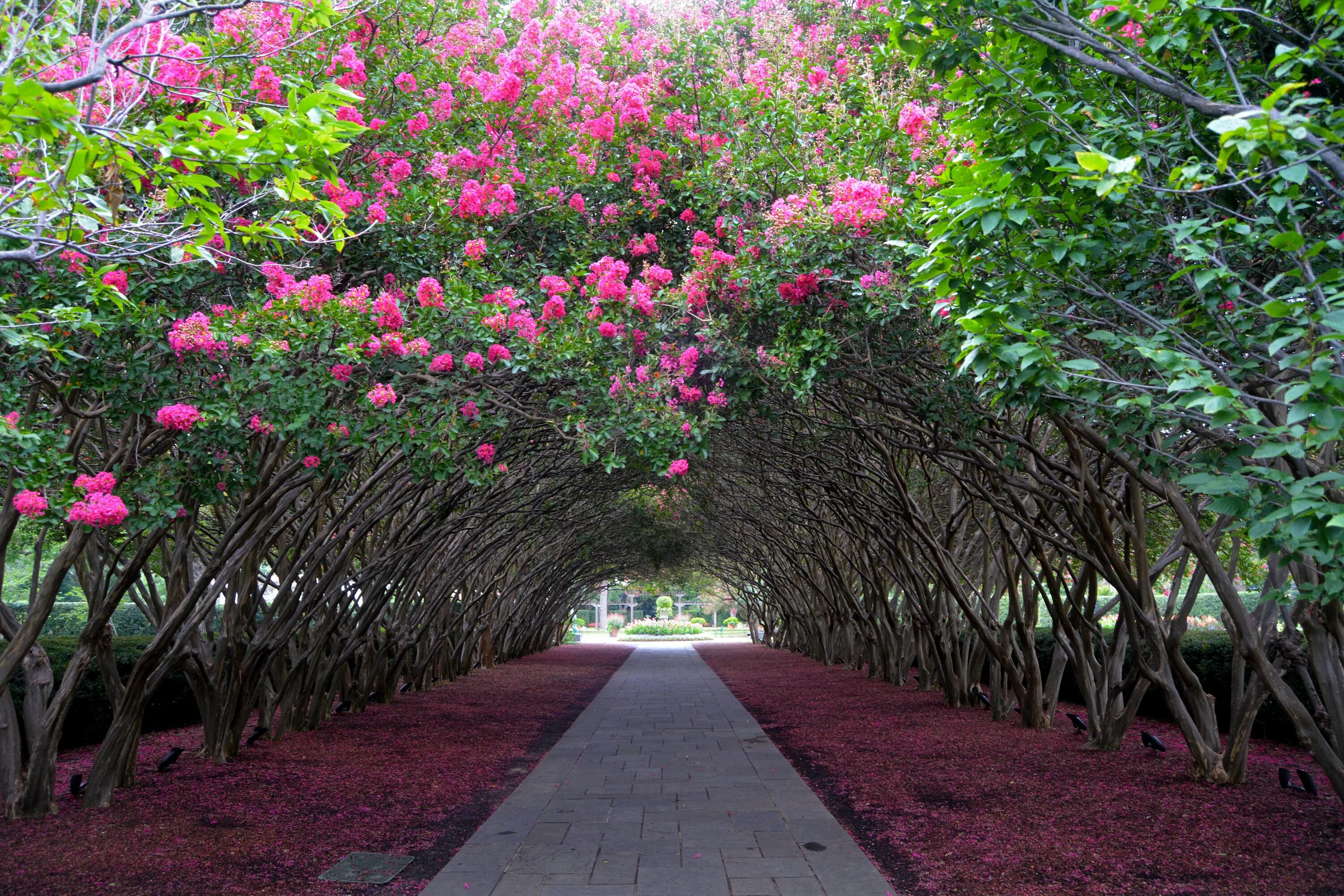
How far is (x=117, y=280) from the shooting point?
15.7ft

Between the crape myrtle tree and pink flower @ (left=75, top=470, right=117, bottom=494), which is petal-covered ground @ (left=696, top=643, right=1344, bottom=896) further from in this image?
pink flower @ (left=75, top=470, right=117, bottom=494)

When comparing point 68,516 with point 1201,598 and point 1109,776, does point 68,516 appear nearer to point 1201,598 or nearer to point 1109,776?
point 1109,776

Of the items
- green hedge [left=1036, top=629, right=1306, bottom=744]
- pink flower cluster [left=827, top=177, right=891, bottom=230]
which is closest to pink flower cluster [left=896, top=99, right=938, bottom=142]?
pink flower cluster [left=827, top=177, right=891, bottom=230]

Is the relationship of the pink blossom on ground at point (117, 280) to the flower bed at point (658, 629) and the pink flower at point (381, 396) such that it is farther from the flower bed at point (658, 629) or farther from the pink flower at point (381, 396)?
the flower bed at point (658, 629)

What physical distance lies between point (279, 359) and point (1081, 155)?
4484 millimetres

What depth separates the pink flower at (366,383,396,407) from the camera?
546 cm

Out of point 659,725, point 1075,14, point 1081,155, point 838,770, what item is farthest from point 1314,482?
point 659,725

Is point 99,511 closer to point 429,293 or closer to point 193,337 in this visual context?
point 193,337

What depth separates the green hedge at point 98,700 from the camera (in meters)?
9.21

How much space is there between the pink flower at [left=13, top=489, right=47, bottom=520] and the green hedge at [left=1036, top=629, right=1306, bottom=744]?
934 centimetres

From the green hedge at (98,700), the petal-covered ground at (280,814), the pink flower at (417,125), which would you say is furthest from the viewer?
the green hedge at (98,700)

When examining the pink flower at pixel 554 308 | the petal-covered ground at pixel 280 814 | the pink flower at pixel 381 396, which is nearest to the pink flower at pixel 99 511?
the pink flower at pixel 381 396

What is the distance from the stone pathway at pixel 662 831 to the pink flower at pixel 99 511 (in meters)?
2.57

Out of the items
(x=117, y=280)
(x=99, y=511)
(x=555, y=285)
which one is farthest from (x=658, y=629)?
(x=99, y=511)
